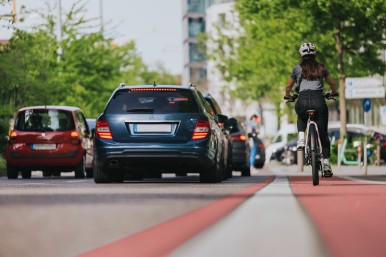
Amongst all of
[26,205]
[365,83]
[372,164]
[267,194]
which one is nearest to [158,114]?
[267,194]

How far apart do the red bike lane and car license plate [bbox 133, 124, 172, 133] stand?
2964 mm

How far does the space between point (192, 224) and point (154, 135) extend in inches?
361

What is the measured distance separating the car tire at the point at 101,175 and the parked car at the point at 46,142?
688cm

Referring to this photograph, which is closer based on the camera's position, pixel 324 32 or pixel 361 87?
pixel 361 87

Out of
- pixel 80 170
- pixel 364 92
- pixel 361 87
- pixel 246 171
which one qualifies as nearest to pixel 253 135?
pixel 361 87

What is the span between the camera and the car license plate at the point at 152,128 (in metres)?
19.1

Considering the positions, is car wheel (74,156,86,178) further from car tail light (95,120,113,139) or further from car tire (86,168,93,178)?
car tail light (95,120,113,139)

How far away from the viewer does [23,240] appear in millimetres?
8992

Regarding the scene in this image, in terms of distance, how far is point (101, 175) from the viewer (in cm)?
1977

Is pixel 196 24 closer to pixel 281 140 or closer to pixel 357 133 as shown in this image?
pixel 281 140

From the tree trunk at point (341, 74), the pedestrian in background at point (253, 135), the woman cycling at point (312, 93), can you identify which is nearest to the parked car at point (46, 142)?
the woman cycling at point (312, 93)

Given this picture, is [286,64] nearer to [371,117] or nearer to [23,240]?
[371,117]

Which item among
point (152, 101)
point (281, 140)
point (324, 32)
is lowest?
point (281, 140)

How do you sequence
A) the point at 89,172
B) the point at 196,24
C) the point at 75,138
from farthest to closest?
the point at 196,24
the point at 89,172
the point at 75,138
